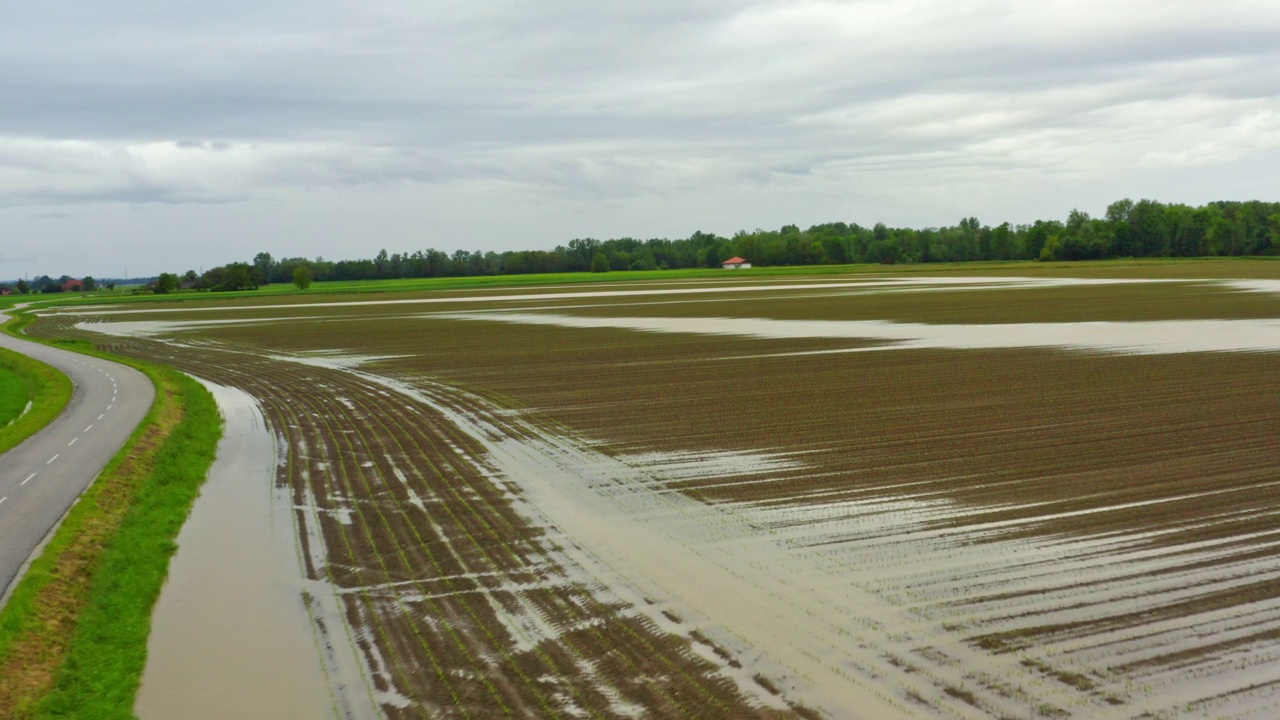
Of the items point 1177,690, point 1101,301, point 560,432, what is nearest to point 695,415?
point 560,432

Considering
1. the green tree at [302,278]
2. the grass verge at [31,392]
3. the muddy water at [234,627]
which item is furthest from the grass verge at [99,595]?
the green tree at [302,278]

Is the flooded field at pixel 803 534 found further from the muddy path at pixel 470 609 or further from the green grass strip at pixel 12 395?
the green grass strip at pixel 12 395

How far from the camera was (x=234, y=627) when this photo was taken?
14102mm

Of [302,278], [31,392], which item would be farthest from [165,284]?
[31,392]

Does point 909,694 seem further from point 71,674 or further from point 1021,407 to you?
point 1021,407

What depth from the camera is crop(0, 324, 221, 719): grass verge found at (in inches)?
479

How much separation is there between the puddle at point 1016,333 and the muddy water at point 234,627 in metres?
29.2

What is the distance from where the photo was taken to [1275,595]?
13.5m

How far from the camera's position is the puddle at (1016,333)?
43156 millimetres

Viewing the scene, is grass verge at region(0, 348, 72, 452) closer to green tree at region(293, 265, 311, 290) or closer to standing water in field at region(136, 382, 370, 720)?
standing water in field at region(136, 382, 370, 720)

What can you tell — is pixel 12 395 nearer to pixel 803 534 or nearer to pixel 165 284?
pixel 803 534

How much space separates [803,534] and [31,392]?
38040 millimetres

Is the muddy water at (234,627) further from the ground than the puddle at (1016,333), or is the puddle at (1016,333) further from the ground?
the puddle at (1016,333)

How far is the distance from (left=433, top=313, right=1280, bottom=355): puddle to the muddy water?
95.9 feet
